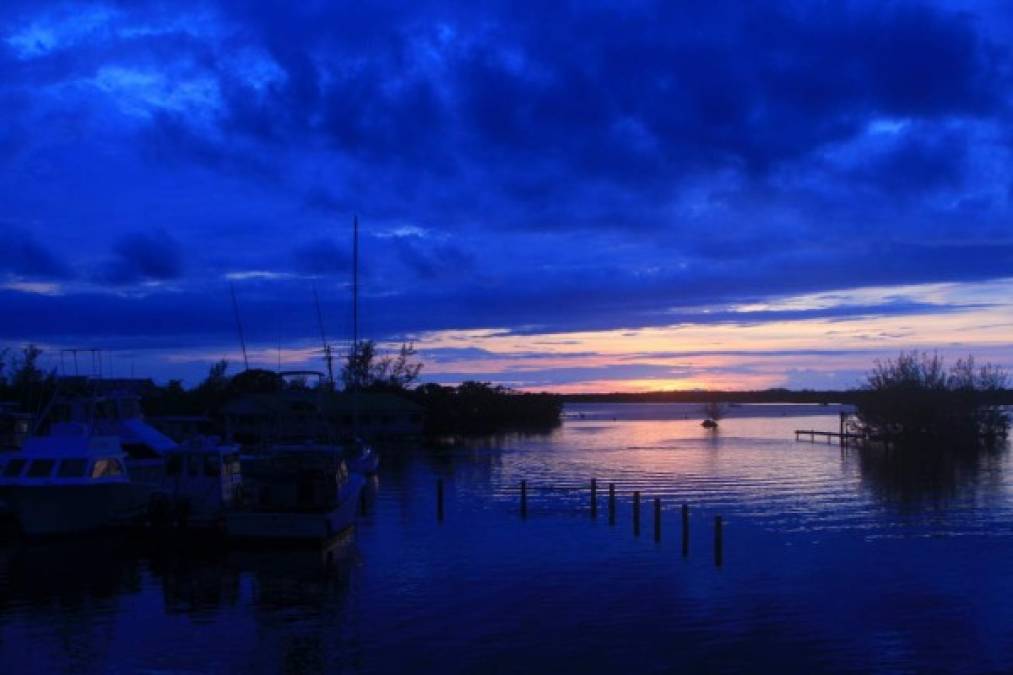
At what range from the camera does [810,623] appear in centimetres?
2125

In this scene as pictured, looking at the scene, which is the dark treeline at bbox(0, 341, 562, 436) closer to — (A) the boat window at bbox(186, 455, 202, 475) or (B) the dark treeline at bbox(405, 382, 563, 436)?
(B) the dark treeline at bbox(405, 382, 563, 436)

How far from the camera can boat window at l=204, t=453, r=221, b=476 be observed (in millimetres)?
36056

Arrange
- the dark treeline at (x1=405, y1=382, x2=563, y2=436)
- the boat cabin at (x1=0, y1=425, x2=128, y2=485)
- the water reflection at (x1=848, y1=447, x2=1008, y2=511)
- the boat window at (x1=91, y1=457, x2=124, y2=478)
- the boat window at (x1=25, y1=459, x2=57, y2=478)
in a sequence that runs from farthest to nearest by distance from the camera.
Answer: the dark treeline at (x1=405, y1=382, x2=563, y2=436) < the water reflection at (x1=848, y1=447, x2=1008, y2=511) < the boat window at (x1=91, y1=457, x2=124, y2=478) < the boat window at (x1=25, y1=459, x2=57, y2=478) < the boat cabin at (x1=0, y1=425, x2=128, y2=485)

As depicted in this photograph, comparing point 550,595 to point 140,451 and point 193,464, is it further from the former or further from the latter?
point 140,451

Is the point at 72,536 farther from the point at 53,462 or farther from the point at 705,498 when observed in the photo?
the point at 705,498

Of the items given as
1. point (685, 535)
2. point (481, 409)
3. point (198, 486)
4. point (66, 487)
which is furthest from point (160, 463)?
point (481, 409)

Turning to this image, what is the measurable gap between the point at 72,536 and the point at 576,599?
61.6ft

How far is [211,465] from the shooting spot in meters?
36.2

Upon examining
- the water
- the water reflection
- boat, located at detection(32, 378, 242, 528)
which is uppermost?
boat, located at detection(32, 378, 242, 528)

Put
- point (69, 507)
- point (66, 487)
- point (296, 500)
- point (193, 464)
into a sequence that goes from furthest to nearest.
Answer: point (193, 464) < point (69, 507) < point (66, 487) < point (296, 500)

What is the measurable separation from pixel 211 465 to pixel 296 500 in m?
6.08

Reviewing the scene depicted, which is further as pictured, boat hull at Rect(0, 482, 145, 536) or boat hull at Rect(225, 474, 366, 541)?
boat hull at Rect(0, 482, 145, 536)

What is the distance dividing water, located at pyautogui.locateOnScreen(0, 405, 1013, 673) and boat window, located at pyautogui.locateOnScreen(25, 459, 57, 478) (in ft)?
7.66

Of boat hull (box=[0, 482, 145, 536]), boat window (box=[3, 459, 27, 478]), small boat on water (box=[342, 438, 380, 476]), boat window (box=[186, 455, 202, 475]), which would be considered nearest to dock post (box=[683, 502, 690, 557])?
boat window (box=[186, 455, 202, 475])
